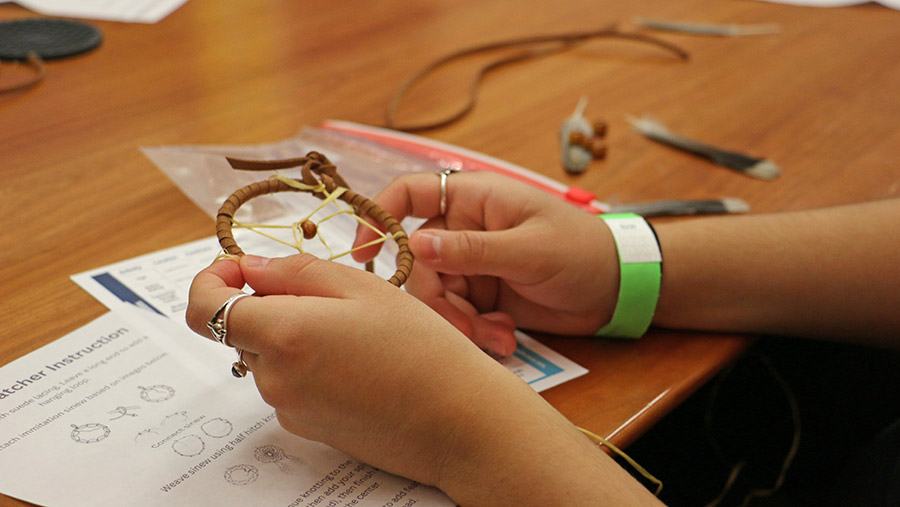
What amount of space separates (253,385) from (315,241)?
21 cm

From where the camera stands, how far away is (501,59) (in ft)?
3.81

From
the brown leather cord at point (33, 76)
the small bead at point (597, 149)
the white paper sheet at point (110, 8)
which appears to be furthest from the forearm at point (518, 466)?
the white paper sheet at point (110, 8)

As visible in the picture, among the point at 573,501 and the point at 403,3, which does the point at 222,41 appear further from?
the point at 573,501

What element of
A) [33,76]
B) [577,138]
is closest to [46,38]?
[33,76]

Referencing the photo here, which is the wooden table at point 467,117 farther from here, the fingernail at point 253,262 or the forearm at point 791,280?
the fingernail at point 253,262

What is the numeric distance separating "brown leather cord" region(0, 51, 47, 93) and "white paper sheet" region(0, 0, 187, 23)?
0.71 feet

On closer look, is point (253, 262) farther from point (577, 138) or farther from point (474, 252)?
point (577, 138)

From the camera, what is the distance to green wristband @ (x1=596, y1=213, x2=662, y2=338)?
2.04 feet

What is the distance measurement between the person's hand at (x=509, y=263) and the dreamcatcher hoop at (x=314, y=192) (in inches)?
1.3

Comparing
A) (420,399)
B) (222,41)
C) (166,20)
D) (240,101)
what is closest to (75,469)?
(420,399)

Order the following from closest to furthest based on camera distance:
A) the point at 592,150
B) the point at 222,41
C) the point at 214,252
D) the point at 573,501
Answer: the point at 573,501, the point at 214,252, the point at 592,150, the point at 222,41

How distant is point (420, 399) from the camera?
44 centimetres

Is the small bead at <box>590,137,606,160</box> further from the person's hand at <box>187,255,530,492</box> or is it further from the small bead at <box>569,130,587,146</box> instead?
the person's hand at <box>187,255,530,492</box>

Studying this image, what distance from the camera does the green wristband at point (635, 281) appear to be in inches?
24.5
